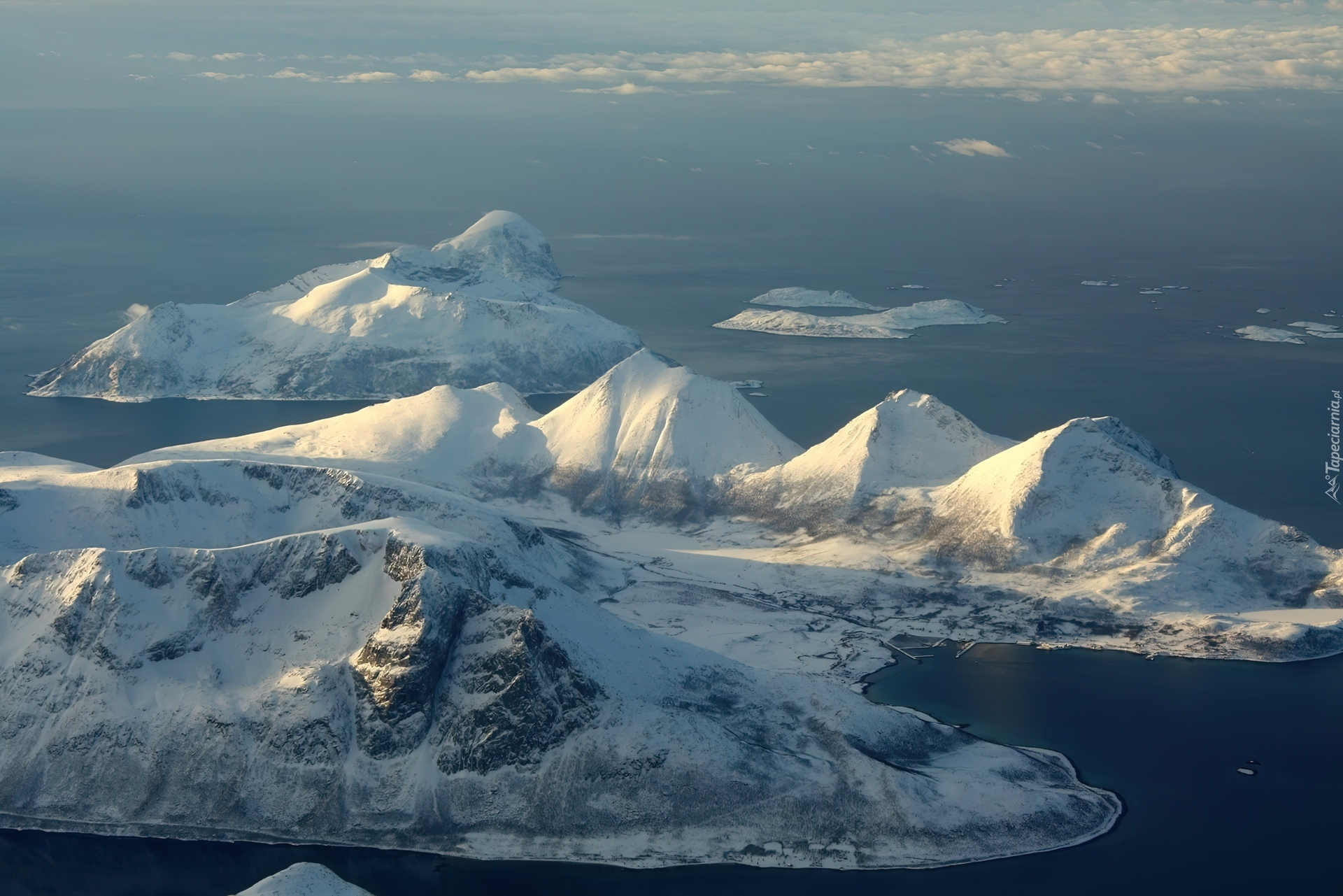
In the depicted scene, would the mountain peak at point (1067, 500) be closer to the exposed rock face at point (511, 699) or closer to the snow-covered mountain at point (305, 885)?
the exposed rock face at point (511, 699)

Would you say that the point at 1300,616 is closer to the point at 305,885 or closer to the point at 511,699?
the point at 511,699

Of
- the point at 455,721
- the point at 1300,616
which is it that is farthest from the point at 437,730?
the point at 1300,616

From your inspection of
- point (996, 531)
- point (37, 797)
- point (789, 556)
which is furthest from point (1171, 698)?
point (37, 797)

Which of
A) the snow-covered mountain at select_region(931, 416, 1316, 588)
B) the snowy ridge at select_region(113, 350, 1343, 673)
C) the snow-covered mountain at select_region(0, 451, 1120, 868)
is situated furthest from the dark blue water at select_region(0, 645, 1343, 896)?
the snow-covered mountain at select_region(931, 416, 1316, 588)

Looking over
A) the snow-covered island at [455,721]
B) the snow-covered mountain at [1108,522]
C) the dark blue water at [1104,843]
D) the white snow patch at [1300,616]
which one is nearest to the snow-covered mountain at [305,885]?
the dark blue water at [1104,843]

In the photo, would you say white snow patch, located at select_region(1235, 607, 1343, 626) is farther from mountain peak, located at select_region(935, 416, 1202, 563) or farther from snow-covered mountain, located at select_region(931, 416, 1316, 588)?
mountain peak, located at select_region(935, 416, 1202, 563)

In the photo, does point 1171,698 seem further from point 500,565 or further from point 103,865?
point 103,865
